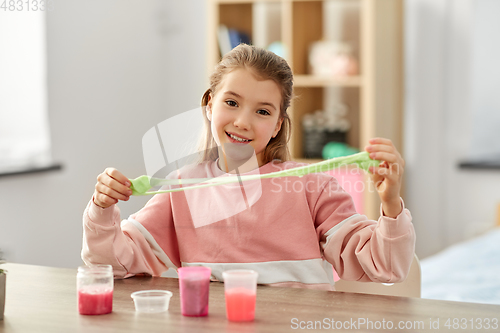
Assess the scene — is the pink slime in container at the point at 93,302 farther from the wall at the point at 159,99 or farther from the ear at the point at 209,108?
the wall at the point at 159,99

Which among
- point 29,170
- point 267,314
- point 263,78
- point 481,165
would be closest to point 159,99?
point 29,170

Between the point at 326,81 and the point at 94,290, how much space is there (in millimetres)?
2271

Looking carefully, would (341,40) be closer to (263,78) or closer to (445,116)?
(445,116)

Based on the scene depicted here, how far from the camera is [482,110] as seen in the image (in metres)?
3.17

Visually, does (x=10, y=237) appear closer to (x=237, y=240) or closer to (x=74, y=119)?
Answer: (x=74, y=119)

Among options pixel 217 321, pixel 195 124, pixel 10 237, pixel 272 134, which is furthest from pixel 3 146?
pixel 217 321

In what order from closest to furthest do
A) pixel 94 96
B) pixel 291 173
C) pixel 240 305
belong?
1. pixel 240 305
2. pixel 291 173
3. pixel 94 96

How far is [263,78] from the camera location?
3.87 ft

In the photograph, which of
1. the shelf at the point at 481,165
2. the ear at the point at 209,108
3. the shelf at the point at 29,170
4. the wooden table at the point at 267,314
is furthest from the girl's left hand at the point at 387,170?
the shelf at the point at 481,165

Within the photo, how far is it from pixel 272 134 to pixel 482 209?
2.26 metres

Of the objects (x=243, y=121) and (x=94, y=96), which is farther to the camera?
(x=94, y=96)

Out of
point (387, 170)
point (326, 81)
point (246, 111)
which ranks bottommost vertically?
point (387, 170)

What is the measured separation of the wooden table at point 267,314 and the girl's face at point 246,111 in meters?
0.32

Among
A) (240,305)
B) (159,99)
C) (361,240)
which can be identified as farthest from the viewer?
(159,99)
